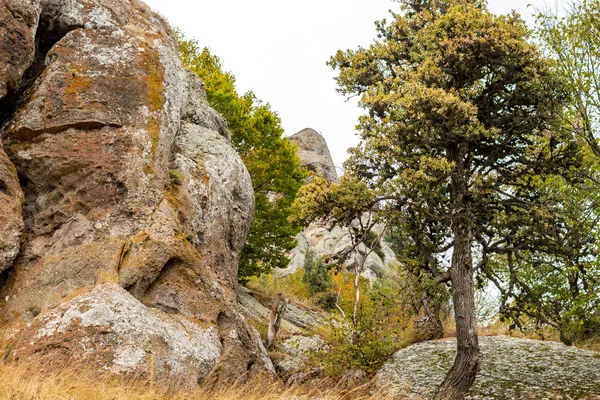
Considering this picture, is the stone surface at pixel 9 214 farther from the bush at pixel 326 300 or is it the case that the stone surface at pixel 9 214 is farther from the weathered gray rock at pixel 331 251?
the weathered gray rock at pixel 331 251

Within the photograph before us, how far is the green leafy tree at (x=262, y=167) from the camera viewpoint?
20859mm

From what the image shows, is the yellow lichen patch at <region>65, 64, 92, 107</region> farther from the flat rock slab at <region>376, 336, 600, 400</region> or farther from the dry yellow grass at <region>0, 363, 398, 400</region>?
the flat rock slab at <region>376, 336, 600, 400</region>

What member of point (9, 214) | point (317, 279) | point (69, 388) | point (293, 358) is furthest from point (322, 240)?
point (69, 388)

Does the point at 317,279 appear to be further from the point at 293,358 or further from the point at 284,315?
the point at 293,358

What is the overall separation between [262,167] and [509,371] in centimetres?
1282

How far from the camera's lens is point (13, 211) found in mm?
7957

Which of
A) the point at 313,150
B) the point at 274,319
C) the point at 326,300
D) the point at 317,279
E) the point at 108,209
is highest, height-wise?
the point at 313,150

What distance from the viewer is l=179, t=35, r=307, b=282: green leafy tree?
2086 cm

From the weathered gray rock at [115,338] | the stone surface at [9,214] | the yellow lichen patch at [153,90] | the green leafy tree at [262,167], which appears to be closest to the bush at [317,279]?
the green leafy tree at [262,167]

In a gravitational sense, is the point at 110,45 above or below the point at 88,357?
above

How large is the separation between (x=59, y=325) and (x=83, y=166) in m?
3.29

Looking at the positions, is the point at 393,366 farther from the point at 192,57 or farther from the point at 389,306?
the point at 192,57

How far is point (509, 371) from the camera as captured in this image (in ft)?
43.1

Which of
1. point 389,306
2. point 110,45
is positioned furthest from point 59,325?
point 389,306
